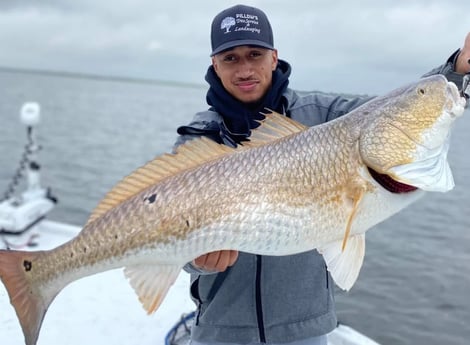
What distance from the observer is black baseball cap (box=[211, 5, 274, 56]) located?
126 inches

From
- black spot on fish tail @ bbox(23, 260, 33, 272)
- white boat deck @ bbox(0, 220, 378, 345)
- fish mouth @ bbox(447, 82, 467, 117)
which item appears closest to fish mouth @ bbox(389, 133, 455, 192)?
fish mouth @ bbox(447, 82, 467, 117)

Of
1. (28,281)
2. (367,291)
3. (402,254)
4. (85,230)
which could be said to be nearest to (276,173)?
(85,230)

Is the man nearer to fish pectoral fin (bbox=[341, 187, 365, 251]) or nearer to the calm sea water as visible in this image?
fish pectoral fin (bbox=[341, 187, 365, 251])

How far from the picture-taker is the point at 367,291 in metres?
9.35

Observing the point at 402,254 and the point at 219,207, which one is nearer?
the point at 219,207

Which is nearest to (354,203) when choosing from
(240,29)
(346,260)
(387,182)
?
(387,182)

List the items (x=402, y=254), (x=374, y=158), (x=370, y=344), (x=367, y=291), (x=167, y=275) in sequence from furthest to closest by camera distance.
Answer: (x=402, y=254) < (x=367, y=291) < (x=370, y=344) < (x=167, y=275) < (x=374, y=158)

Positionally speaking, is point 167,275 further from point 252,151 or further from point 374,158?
point 374,158

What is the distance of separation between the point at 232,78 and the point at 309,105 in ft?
1.75

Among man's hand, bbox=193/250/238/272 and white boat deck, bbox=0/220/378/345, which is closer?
man's hand, bbox=193/250/238/272

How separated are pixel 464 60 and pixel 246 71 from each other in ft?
4.17

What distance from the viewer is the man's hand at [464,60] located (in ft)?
9.06

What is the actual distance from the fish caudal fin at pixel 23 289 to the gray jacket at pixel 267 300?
0.95 metres

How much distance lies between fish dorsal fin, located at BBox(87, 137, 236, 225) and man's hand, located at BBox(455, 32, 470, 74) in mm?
1350
